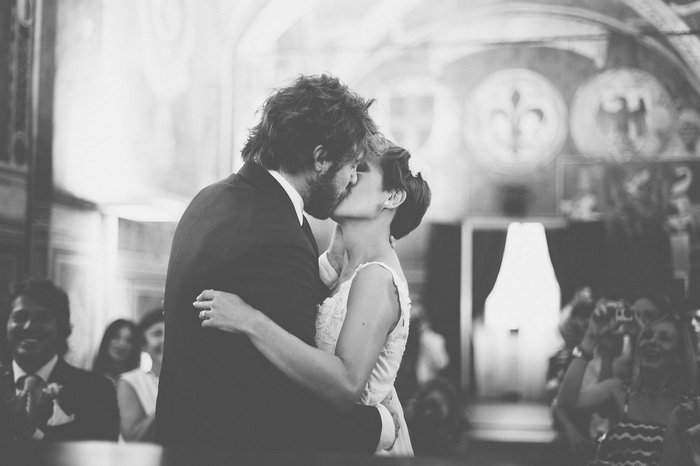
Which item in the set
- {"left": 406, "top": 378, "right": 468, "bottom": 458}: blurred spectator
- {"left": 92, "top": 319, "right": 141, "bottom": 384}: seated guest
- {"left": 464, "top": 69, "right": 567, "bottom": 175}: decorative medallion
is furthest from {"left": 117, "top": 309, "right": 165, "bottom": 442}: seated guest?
{"left": 464, "top": 69, "right": 567, "bottom": 175}: decorative medallion

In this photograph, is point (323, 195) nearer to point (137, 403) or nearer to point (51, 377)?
point (51, 377)

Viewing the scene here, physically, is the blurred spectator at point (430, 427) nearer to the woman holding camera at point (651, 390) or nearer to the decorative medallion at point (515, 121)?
the woman holding camera at point (651, 390)

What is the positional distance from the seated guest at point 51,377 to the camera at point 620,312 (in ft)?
7.94

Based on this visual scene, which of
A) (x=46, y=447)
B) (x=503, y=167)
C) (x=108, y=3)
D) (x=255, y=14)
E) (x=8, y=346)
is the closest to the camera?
(x=46, y=447)

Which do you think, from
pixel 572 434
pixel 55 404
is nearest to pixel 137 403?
pixel 55 404

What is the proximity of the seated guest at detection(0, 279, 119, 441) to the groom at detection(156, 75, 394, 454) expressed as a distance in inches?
58.3

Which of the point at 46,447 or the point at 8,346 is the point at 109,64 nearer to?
the point at 8,346

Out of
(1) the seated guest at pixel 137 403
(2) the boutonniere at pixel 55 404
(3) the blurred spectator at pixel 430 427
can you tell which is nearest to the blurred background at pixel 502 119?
(3) the blurred spectator at pixel 430 427

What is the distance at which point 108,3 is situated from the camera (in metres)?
8.38

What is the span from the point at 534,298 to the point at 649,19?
17.9 ft

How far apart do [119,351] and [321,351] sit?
356 cm

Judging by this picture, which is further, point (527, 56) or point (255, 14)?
point (527, 56)

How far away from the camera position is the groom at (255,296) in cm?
229

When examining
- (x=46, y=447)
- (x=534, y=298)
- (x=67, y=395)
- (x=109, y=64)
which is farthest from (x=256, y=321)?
(x=534, y=298)
